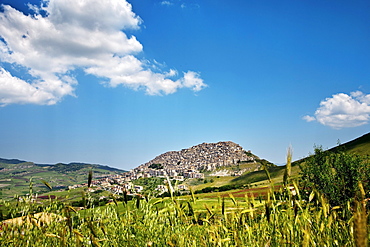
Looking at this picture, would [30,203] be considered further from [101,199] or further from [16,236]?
[101,199]

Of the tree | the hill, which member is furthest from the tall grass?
the tree

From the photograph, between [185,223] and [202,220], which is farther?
[185,223]

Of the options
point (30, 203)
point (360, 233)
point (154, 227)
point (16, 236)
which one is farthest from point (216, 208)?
point (16, 236)

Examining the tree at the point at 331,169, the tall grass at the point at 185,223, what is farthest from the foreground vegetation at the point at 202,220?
the tree at the point at 331,169

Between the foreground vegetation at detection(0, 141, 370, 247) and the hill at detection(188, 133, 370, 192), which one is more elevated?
the hill at detection(188, 133, 370, 192)

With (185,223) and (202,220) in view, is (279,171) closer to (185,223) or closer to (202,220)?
(202,220)

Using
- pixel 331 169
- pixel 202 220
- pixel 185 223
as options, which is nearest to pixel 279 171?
pixel 202 220

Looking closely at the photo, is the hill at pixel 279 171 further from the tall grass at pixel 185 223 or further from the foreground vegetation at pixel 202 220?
the tall grass at pixel 185 223

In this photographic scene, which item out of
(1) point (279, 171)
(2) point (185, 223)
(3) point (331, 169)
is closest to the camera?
(1) point (279, 171)

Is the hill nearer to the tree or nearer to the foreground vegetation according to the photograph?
the foreground vegetation

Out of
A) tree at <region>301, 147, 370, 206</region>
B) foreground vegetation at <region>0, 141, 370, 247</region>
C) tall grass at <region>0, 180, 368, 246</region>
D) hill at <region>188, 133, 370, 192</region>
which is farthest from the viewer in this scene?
tree at <region>301, 147, 370, 206</region>

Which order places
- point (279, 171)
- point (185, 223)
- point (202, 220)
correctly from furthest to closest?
1. point (185, 223)
2. point (279, 171)
3. point (202, 220)

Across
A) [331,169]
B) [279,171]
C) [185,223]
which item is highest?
[331,169]

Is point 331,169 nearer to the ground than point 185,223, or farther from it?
farther from it
